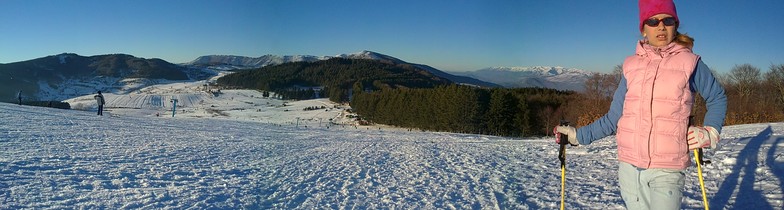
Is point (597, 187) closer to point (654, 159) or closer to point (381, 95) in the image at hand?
point (654, 159)

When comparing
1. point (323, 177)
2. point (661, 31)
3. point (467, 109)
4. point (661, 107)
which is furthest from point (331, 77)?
point (661, 107)

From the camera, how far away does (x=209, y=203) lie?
19.3ft

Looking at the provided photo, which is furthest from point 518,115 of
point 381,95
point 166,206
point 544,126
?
point 166,206

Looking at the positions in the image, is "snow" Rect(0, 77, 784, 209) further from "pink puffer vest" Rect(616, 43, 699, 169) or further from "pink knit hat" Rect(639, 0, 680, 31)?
"pink knit hat" Rect(639, 0, 680, 31)

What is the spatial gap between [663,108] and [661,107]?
0.5 inches

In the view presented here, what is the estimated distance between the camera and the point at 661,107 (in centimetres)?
294

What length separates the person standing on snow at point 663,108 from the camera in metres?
2.91

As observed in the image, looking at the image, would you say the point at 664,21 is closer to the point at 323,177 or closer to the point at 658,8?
the point at 658,8

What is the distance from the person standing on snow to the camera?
2.91 metres

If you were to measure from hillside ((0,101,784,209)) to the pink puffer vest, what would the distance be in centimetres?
323

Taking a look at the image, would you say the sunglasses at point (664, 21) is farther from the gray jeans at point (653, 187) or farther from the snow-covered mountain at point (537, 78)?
the snow-covered mountain at point (537, 78)

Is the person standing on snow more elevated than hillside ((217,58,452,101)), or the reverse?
hillside ((217,58,452,101))

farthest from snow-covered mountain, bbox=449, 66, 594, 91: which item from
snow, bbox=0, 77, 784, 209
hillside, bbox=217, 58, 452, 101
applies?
hillside, bbox=217, 58, 452, 101

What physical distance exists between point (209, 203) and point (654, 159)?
16.8 ft
